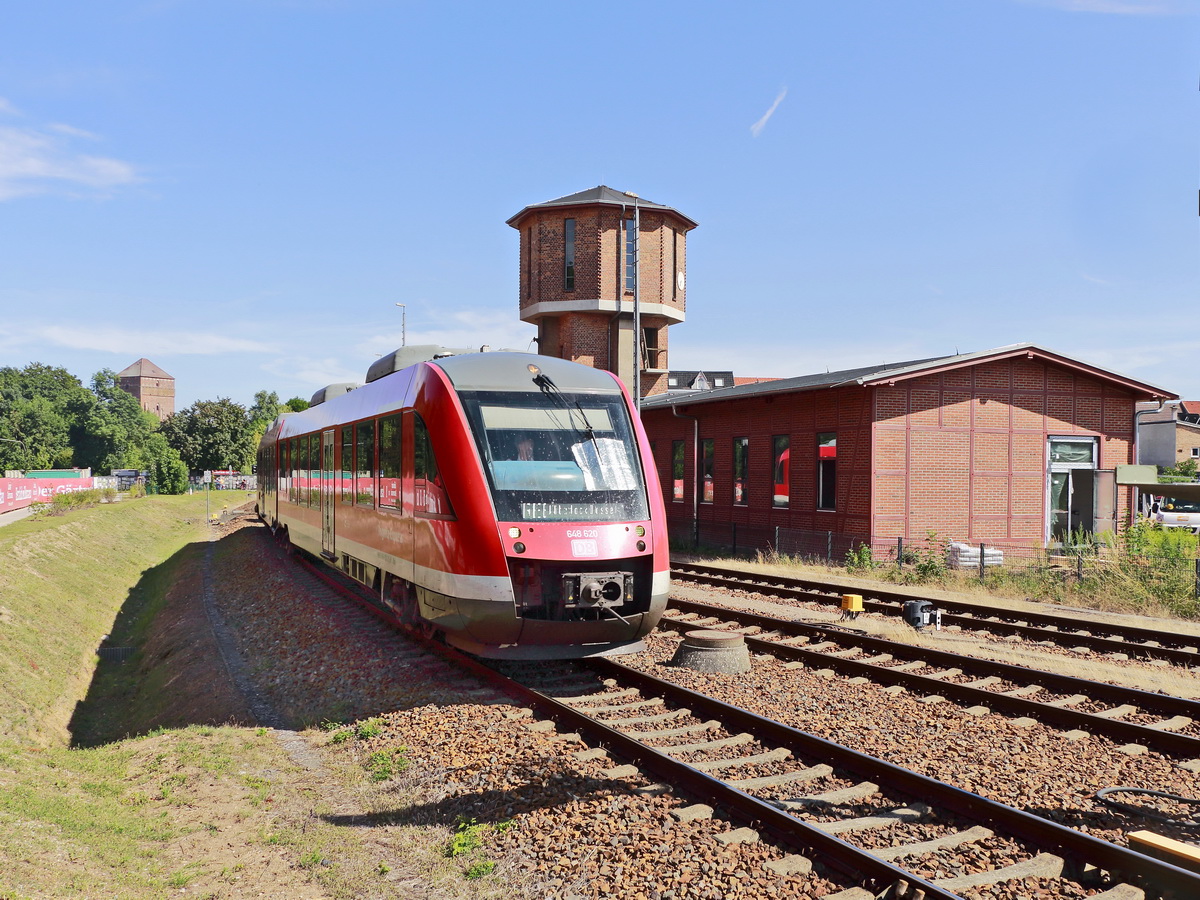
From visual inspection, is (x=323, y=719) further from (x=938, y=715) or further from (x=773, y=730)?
(x=938, y=715)

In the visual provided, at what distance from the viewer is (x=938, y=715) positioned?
8.25 metres

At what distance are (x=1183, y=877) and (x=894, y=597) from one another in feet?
37.1

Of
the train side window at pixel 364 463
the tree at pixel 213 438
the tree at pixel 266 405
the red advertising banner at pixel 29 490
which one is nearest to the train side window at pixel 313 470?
the train side window at pixel 364 463

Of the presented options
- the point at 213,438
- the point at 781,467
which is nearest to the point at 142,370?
the point at 213,438

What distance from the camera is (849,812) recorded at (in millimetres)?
5824

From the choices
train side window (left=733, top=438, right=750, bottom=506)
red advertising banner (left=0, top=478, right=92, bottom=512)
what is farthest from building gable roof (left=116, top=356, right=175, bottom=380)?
train side window (left=733, top=438, right=750, bottom=506)

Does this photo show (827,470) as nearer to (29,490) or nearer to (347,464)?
(347,464)

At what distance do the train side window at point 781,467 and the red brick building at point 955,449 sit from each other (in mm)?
38

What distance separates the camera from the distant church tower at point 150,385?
602 feet

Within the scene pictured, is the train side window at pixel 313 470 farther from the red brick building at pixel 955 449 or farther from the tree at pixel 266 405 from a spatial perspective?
the tree at pixel 266 405

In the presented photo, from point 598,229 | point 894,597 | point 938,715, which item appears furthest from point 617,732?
point 598,229

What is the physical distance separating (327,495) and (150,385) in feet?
630

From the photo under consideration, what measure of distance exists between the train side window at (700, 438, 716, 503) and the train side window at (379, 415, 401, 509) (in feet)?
58.3

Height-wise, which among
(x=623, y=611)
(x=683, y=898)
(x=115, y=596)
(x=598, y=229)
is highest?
(x=598, y=229)
